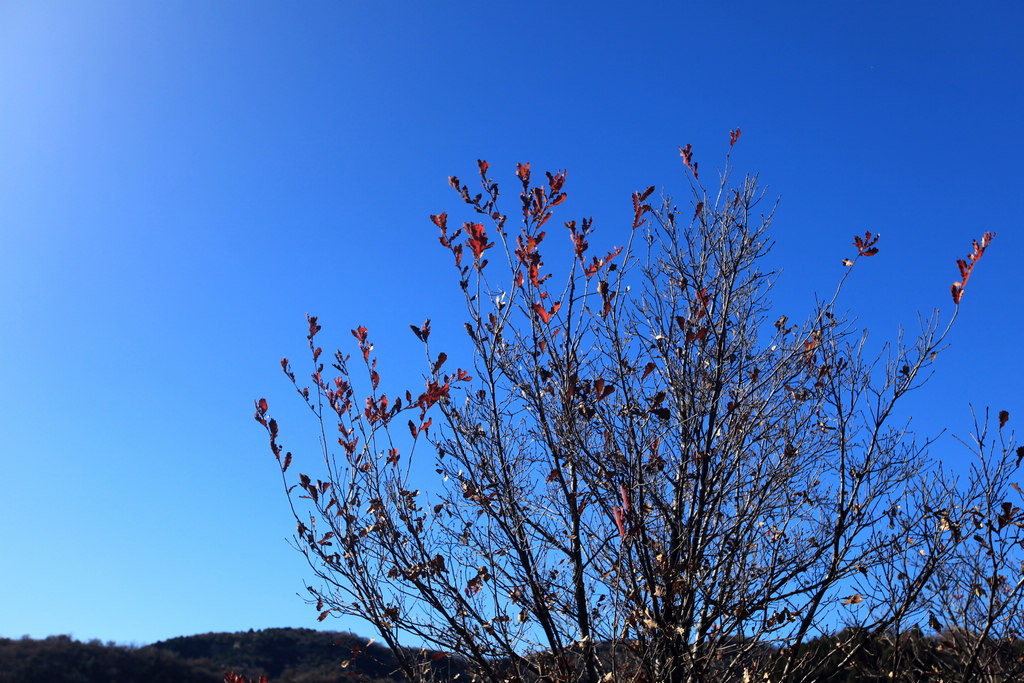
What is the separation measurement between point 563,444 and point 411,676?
204cm

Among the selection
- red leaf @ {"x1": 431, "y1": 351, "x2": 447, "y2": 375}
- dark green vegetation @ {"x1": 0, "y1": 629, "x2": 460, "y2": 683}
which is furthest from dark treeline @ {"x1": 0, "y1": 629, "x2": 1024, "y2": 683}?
red leaf @ {"x1": 431, "y1": 351, "x2": 447, "y2": 375}

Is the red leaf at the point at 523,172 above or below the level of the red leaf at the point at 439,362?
above

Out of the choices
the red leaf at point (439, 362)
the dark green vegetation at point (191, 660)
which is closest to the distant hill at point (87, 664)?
the dark green vegetation at point (191, 660)

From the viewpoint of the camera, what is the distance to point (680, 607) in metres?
4.94

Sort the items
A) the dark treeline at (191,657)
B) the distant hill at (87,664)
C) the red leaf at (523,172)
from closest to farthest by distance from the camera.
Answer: the red leaf at (523,172), the distant hill at (87,664), the dark treeline at (191,657)

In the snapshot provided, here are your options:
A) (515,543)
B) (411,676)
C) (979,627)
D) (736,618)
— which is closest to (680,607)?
(736,618)

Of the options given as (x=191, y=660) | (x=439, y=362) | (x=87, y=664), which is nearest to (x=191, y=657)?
(x=191, y=660)

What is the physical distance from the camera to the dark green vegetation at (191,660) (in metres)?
22.8

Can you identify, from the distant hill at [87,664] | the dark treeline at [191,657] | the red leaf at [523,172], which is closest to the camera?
the red leaf at [523,172]

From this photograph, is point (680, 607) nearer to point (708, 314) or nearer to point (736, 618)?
point (736, 618)

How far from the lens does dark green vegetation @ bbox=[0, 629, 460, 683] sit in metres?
22.8

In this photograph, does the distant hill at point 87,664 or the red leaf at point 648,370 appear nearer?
the red leaf at point 648,370

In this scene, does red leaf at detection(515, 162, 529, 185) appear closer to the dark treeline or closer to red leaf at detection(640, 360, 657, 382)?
red leaf at detection(640, 360, 657, 382)

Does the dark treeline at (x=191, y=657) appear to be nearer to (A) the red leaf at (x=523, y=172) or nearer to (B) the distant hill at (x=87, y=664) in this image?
(B) the distant hill at (x=87, y=664)
